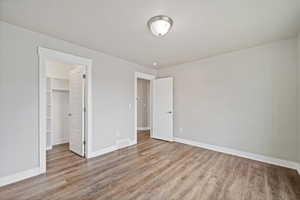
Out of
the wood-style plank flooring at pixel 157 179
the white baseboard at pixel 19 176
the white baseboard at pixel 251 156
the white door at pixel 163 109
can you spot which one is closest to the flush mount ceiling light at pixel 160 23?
the wood-style plank flooring at pixel 157 179

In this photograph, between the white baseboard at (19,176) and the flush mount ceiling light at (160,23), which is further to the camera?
the white baseboard at (19,176)

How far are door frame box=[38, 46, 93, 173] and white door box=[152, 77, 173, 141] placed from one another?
228cm

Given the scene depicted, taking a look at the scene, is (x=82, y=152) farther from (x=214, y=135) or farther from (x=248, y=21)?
(x=248, y=21)

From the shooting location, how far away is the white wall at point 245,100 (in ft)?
8.69

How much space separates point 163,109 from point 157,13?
3.14 metres

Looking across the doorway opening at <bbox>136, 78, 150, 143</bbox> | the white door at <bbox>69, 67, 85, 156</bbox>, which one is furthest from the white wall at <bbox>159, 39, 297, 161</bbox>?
the white door at <bbox>69, 67, 85, 156</bbox>

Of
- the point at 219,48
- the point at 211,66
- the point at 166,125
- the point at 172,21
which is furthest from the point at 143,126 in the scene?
the point at 172,21

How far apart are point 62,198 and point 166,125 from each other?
3223mm

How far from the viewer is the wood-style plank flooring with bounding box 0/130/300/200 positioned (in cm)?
187

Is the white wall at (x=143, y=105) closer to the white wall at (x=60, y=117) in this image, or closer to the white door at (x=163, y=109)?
the white door at (x=163, y=109)

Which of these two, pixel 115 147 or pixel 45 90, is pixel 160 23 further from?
pixel 115 147

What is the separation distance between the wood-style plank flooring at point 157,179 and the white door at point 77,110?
0.28 metres

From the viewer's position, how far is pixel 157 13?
1856mm

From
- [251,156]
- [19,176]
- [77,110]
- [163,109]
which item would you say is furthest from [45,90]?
[251,156]
